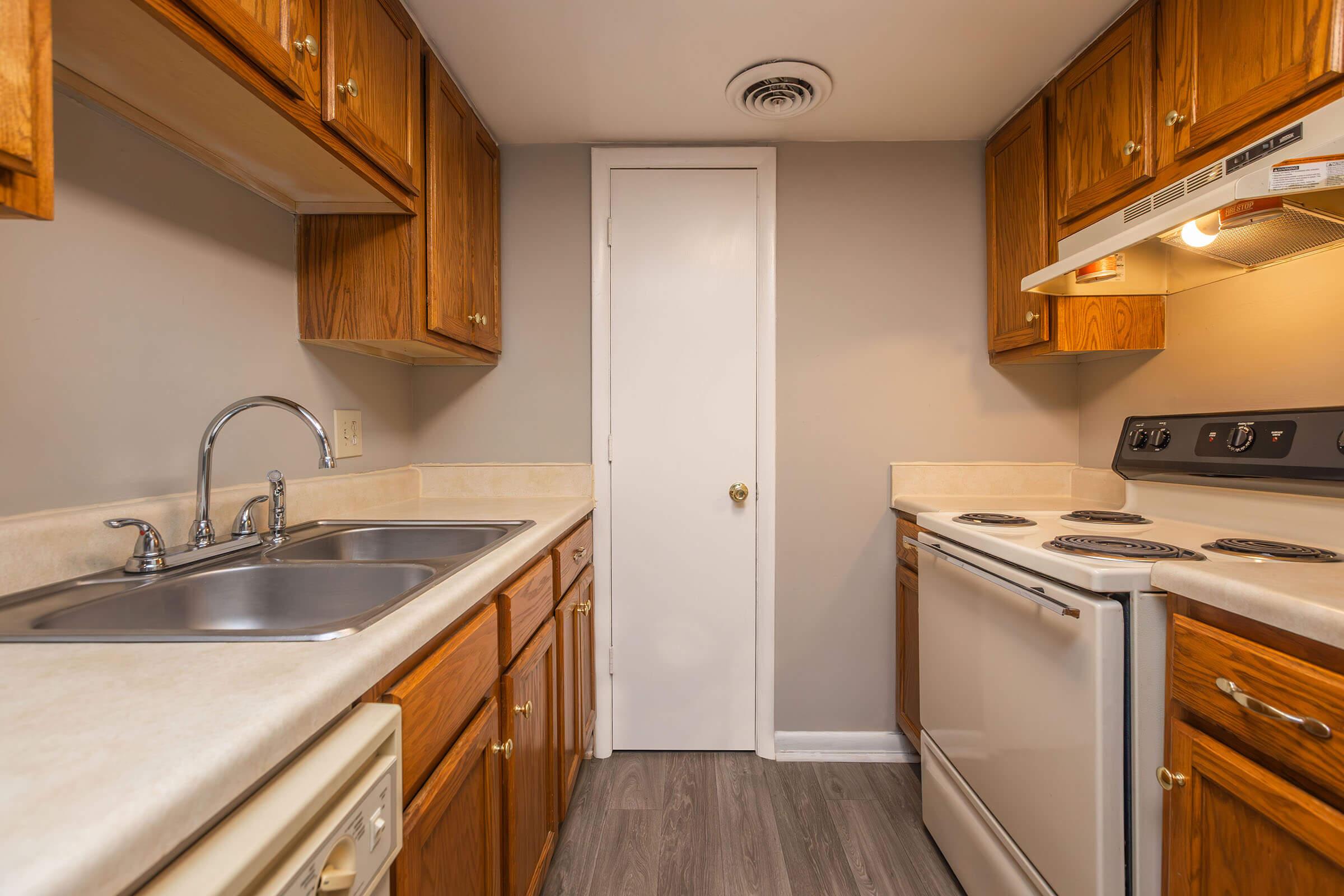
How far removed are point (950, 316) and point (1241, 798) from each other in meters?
1.60

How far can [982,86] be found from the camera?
1.78 meters

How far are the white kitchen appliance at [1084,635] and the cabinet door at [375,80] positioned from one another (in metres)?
1.53

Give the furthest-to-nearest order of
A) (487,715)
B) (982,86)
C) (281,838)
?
(982,86) < (487,715) < (281,838)

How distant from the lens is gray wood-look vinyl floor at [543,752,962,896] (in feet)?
4.96

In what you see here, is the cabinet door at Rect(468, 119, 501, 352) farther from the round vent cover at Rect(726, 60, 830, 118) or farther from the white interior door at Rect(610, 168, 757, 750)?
the round vent cover at Rect(726, 60, 830, 118)

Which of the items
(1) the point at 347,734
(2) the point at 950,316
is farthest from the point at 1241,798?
(2) the point at 950,316

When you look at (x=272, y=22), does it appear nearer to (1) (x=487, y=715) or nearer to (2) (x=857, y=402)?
(1) (x=487, y=715)

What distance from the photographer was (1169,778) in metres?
0.95

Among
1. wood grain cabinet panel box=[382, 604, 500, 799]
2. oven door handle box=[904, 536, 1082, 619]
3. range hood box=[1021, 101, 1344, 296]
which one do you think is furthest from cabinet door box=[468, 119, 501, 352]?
range hood box=[1021, 101, 1344, 296]

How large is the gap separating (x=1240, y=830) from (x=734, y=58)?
186 centimetres

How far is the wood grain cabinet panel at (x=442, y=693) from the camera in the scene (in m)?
0.72

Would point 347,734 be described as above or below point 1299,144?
below

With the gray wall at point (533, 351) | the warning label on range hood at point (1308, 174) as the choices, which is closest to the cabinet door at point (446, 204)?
the gray wall at point (533, 351)

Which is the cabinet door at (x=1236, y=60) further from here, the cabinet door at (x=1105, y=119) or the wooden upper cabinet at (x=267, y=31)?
the wooden upper cabinet at (x=267, y=31)
